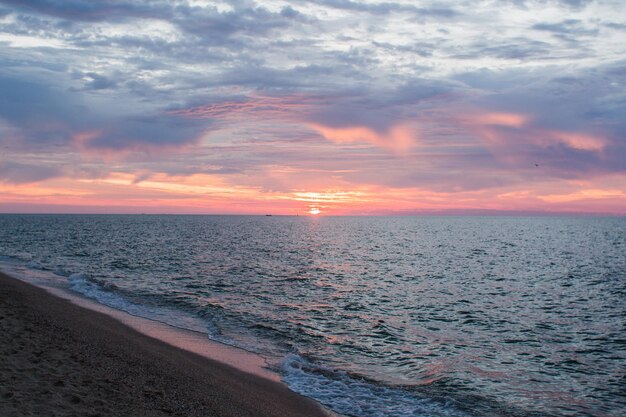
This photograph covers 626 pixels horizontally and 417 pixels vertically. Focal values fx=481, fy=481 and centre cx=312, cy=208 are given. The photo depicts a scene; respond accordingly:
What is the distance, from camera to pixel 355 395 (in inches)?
622

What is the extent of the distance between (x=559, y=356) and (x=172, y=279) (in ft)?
101

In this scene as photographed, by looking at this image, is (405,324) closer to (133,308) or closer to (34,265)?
(133,308)

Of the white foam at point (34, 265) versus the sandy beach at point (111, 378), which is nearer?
the sandy beach at point (111, 378)

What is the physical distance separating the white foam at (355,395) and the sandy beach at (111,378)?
0.81 m

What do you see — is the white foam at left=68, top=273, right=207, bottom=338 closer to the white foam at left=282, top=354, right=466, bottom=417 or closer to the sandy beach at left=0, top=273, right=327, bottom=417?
the sandy beach at left=0, top=273, right=327, bottom=417

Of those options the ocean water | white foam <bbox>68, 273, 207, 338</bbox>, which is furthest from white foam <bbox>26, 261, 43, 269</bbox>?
white foam <bbox>68, 273, 207, 338</bbox>

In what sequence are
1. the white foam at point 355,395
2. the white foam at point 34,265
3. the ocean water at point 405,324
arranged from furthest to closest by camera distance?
the white foam at point 34,265 < the ocean water at point 405,324 < the white foam at point 355,395

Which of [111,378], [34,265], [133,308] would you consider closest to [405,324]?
[133,308]

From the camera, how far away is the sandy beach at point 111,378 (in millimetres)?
10891

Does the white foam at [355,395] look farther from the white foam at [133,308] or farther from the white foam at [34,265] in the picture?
the white foam at [34,265]

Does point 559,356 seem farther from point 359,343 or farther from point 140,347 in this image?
point 140,347

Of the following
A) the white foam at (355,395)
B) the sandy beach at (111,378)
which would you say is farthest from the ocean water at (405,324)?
the sandy beach at (111,378)

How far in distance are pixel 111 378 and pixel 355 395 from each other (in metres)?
7.55

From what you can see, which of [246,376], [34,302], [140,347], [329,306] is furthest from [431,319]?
[34,302]
